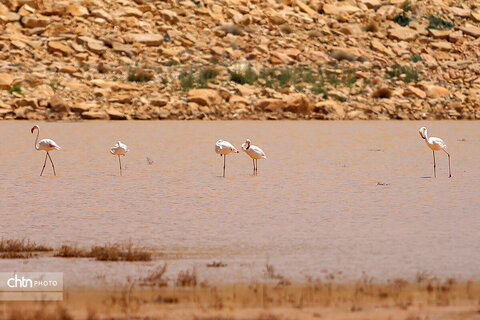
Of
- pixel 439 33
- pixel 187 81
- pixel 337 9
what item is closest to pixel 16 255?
pixel 187 81

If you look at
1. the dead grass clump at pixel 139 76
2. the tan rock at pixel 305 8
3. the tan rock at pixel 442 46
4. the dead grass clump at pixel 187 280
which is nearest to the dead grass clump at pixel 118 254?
the dead grass clump at pixel 187 280

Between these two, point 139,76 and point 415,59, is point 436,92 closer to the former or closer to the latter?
point 415,59

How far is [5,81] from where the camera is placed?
1303 inches

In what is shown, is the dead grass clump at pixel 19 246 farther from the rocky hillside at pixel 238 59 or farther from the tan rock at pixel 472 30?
the tan rock at pixel 472 30

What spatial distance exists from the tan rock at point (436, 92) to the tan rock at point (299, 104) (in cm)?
626

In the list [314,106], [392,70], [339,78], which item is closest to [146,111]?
[314,106]

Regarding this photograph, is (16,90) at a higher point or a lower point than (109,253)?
higher

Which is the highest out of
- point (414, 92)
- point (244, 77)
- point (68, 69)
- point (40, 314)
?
point (68, 69)

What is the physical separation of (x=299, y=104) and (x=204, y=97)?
3.68m

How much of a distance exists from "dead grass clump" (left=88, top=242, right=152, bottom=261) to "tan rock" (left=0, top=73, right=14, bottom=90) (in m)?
26.1

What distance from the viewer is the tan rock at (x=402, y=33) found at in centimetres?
4316

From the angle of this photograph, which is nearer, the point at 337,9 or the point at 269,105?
the point at 269,105

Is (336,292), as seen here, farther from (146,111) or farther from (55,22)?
(55,22)

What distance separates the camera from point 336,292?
696cm
